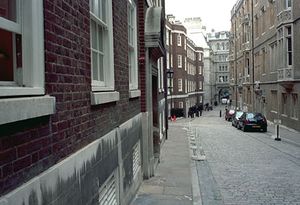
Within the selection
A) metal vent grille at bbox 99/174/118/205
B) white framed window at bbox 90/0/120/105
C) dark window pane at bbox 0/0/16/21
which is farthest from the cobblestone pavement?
dark window pane at bbox 0/0/16/21

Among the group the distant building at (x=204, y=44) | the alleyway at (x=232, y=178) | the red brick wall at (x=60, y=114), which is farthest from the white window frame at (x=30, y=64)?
the distant building at (x=204, y=44)

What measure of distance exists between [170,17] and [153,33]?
1981 inches

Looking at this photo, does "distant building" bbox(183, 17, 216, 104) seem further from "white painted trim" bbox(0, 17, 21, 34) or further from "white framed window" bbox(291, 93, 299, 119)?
"white painted trim" bbox(0, 17, 21, 34)

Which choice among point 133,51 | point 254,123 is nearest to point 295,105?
point 254,123

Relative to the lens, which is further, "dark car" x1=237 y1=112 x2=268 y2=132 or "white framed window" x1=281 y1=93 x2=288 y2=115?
"white framed window" x1=281 y1=93 x2=288 y2=115

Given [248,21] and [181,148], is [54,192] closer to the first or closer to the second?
[181,148]

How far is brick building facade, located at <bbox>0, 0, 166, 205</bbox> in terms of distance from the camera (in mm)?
2760

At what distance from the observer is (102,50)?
621 cm

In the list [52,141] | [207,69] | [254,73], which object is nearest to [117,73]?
[52,141]

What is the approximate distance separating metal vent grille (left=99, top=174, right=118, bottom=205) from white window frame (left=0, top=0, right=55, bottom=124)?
255 centimetres

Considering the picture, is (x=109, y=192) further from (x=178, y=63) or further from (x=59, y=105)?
(x=178, y=63)

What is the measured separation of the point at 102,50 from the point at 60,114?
2.67 metres

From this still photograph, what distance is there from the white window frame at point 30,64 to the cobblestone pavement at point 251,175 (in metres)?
Answer: 6.53

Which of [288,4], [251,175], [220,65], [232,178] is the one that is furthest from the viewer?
[220,65]
